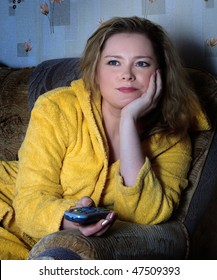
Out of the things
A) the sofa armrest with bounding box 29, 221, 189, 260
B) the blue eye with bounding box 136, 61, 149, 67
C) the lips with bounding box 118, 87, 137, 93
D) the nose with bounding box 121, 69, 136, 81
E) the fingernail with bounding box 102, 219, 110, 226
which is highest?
the blue eye with bounding box 136, 61, 149, 67

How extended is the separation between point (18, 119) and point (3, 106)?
75 mm

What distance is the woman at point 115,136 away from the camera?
4.32 ft

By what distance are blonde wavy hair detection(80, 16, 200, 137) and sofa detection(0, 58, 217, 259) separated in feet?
0.29

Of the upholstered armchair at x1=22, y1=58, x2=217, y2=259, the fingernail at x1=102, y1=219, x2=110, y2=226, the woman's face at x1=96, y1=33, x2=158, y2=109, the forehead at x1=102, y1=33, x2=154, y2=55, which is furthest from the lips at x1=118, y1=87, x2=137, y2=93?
the fingernail at x1=102, y1=219, x2=110, y2=226

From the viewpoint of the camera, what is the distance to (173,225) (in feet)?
4.38

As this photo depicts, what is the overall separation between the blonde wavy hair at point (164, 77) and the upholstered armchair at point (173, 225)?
3.4 inches

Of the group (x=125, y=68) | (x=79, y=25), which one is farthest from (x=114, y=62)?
(x=79, y=25)

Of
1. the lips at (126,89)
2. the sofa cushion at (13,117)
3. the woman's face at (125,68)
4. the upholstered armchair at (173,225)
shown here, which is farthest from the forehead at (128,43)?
the sofa cushion at (13,117)

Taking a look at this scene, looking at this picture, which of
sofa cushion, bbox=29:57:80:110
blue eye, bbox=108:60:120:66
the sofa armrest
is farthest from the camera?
sofa cushion, bbox=29:57:80:110

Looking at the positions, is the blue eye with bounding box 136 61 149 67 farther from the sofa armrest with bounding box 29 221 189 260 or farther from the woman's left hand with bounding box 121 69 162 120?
the sofa armrest with bounding box 29 221 189 260

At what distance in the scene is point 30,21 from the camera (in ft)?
7.53

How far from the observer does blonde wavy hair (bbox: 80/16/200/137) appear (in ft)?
4.83
